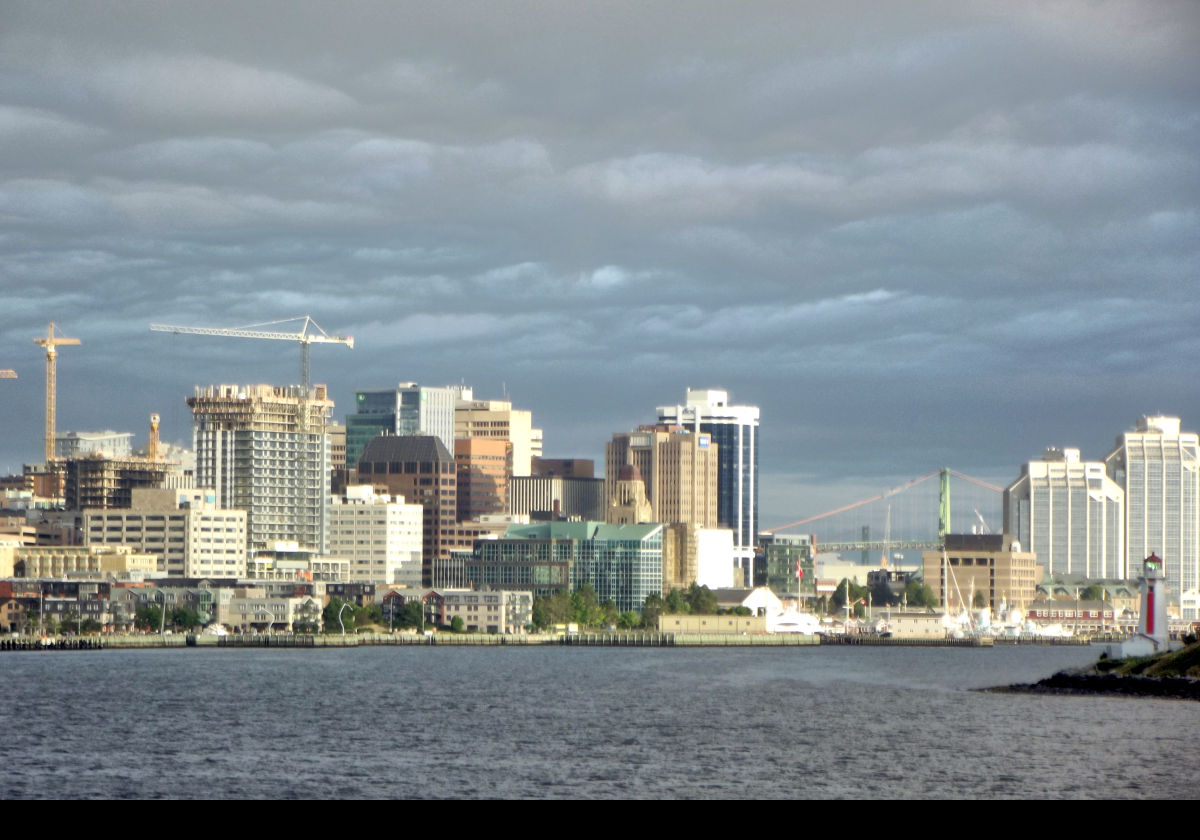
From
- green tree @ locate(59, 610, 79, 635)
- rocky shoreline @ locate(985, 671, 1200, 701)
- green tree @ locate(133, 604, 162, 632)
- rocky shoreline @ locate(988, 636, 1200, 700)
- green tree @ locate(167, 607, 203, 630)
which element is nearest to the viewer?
rocky shoreline @ locate(985, 671, 1200, 701)

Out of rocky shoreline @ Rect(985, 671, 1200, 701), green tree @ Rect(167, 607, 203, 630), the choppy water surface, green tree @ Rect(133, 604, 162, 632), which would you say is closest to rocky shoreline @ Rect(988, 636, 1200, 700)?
rocky shoreline @ Rect(985, 671, 1200, 701)

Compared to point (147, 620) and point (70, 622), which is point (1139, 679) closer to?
point (147, 620)

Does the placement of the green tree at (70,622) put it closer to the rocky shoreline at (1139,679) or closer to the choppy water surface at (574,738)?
the choppy water surface at (574,738)

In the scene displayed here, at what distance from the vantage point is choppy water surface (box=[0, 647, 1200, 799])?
47.4 meters

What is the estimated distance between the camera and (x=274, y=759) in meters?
54.7

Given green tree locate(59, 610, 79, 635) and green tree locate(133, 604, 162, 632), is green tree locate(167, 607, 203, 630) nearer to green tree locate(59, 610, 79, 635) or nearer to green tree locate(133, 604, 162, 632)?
green tree locate(133, 604, 162, 632)

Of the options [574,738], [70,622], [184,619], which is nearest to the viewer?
[574,738]

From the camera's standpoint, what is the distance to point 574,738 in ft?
208

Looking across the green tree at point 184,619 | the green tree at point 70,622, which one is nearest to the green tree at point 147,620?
the green tree at point 184,619

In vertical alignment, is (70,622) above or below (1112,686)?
below

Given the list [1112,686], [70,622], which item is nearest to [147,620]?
[70,622]

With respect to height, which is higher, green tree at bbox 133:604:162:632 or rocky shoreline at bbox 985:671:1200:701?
rocky shoreline at bbox 985:671:1200:701

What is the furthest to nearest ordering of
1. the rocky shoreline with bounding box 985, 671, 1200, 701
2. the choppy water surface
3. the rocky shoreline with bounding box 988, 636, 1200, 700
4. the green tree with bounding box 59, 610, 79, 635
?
the green tree with bounding box 59, 610, 79, 635
the rocky shoreline with bounding box 988, 636, 1200, 700
the rocky shoreline with bounding box 985, 671, 1200, 701
the choppy water surface
